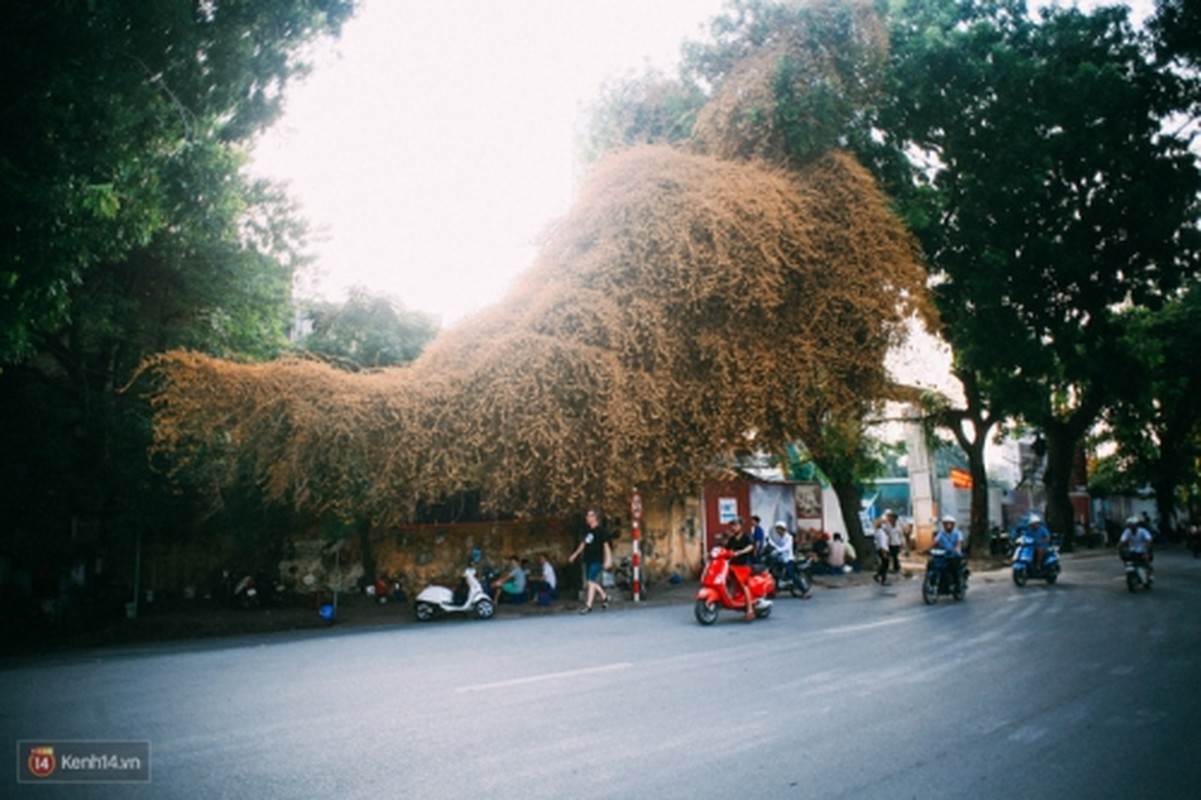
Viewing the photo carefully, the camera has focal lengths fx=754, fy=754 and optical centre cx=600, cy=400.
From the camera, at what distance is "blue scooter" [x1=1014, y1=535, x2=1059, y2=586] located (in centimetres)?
1697

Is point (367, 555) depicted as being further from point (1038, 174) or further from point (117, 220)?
point (1038, 174)

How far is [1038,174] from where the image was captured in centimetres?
1370

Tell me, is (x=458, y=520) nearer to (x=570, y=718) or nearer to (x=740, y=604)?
(x=740, y=604)

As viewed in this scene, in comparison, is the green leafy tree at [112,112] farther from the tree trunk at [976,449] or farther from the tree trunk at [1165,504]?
the tree trunk at [1165,504]

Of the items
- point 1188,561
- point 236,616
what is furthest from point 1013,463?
point 236,616

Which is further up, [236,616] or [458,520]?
[458,520]

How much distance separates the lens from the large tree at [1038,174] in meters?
13.7

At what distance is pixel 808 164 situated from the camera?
50.7ft

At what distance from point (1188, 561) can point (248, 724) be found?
3010 centimetres

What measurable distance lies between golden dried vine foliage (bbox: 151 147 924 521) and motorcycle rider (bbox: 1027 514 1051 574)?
16.4 ft

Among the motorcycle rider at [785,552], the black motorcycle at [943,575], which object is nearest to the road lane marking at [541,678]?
the black motorcycle at [943,575]

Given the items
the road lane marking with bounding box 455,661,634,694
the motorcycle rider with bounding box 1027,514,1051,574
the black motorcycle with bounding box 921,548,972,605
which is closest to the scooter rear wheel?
the black motorcycle with bounding box 921,548,972,605

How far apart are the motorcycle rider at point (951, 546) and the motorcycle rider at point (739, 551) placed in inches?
185

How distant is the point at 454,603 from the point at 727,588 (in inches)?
228
